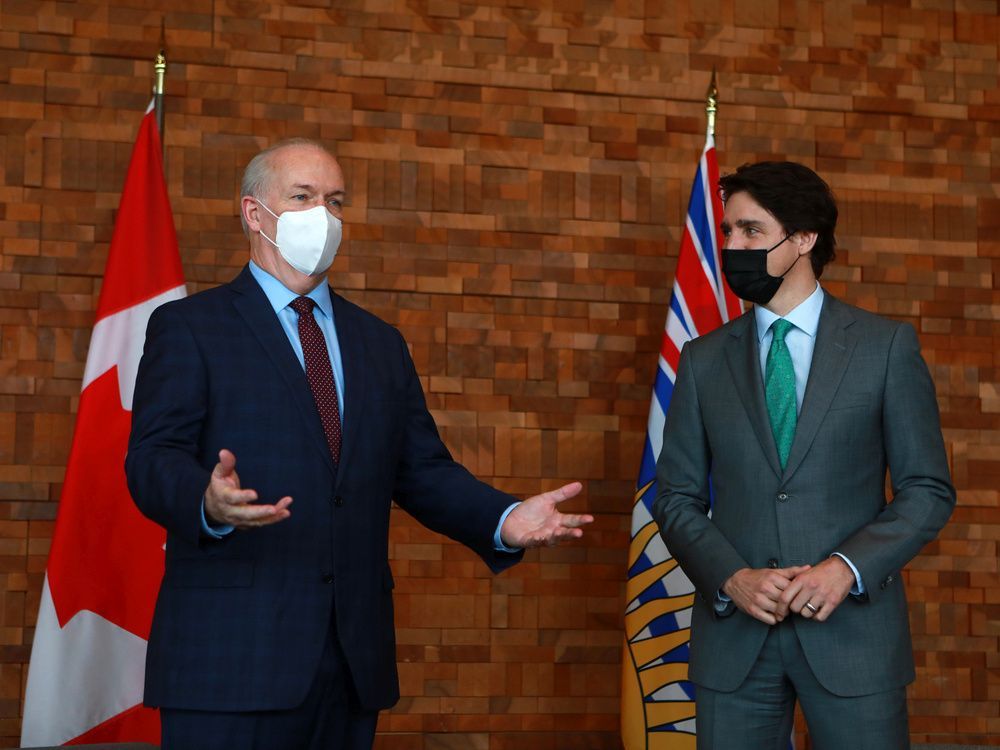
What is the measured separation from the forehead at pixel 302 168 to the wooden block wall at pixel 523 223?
5.86 ft

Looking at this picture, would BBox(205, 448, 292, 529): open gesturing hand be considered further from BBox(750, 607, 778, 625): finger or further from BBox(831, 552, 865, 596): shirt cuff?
BBox(831, 552, 865, 596): shirt cuff

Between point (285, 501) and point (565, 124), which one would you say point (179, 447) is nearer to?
point (285, 501)

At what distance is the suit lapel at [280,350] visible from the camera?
245 centimetres

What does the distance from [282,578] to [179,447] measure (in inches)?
12.3

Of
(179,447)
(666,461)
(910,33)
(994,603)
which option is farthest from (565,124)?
(179,447)

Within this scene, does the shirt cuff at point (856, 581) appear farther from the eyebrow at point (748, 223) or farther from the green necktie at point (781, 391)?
the eyebrow at point (748, 223)

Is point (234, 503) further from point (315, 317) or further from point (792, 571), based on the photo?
point (792, 571)

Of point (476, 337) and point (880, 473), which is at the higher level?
point (476, 337)

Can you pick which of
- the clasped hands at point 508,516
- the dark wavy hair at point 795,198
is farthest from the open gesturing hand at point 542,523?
the dark wavy hair at point 795,198

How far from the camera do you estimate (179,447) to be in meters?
2.35

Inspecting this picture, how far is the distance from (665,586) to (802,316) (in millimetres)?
1334

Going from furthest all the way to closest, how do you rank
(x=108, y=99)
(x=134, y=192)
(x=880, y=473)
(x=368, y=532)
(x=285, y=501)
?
(x=108, y=99)
(x=134, y=192)
(x=880, y=473)
(x=368, y=532)
(x=285, y=501)

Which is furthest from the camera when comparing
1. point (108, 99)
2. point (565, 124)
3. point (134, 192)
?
point (565, 124)

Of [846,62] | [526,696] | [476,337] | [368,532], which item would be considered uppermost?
[846,62]
